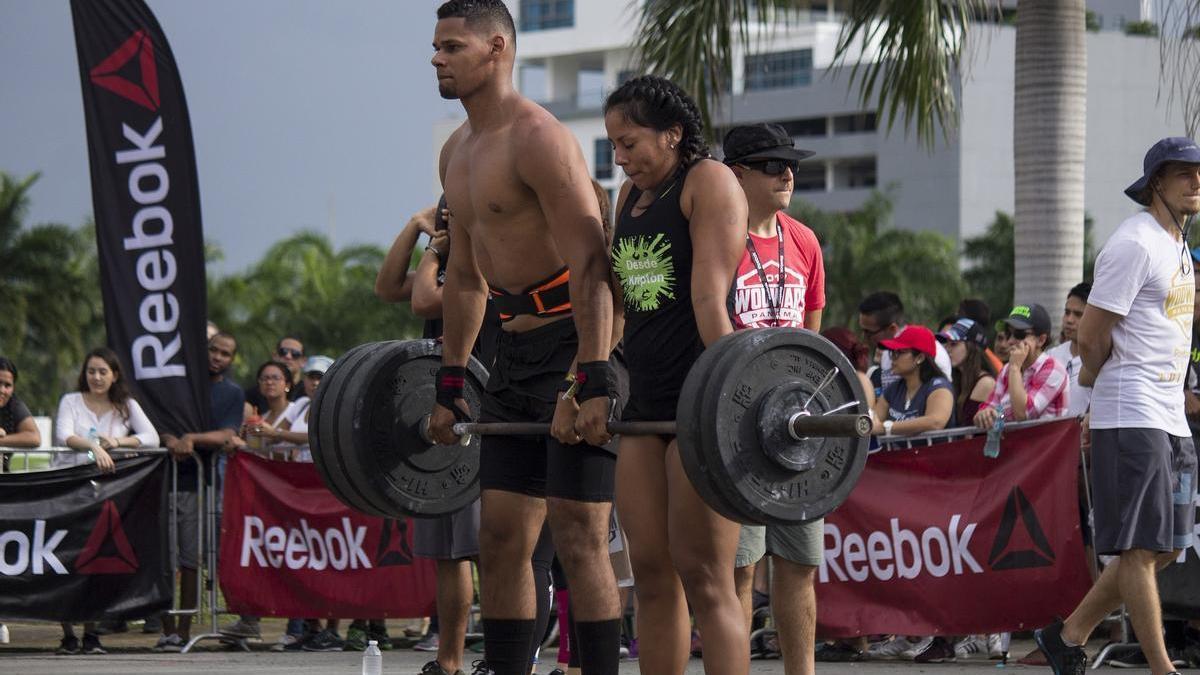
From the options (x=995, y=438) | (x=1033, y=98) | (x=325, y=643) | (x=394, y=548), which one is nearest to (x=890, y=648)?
(x=995, y=438)

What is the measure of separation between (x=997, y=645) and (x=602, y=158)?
295ft

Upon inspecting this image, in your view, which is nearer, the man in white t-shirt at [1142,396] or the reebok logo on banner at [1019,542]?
the man in white t-shirt at [1142,396]

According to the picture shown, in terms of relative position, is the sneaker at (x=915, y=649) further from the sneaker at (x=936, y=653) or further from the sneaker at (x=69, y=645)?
the sneaker at (x=69, y=645)

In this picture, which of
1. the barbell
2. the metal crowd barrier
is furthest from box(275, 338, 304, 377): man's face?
the barbell

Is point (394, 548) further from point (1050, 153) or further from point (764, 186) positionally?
point (1050, 153)

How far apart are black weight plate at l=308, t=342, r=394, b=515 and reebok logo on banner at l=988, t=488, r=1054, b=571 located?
356 centimetres

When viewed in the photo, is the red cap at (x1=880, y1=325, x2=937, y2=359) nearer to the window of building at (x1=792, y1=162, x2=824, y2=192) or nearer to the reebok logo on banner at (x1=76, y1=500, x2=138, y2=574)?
the reebok logo on banner at (x1=76, y1=500, x2=138, y2=574)

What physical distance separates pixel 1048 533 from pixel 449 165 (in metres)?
3.90

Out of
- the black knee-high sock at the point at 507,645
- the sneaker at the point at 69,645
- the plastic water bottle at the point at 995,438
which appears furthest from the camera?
the sneaker at the point at 69,645

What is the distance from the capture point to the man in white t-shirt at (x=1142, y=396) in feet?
22.0

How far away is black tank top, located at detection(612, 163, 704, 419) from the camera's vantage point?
17.9 ft

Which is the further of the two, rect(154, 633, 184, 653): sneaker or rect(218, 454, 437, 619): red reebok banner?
rect(218, 454, 437, 619): red reebok banner

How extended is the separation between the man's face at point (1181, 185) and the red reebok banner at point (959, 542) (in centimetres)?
205

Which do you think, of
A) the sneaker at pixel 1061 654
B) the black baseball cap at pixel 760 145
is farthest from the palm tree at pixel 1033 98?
the black baseball cap at pixel 760 145
